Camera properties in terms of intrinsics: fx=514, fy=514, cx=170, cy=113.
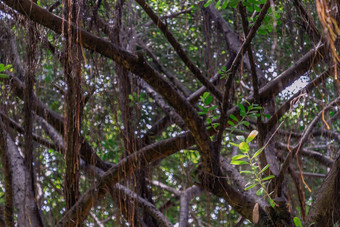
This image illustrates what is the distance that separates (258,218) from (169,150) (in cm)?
66

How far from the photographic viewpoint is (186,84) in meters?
4.80

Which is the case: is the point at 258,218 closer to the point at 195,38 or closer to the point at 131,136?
the point at 131,136

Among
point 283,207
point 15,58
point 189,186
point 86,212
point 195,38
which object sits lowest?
point 283,207

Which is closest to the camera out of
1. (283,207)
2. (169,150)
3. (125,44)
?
(283,207)

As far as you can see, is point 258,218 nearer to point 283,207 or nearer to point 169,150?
point 283,207

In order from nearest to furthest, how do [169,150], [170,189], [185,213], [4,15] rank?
[4,15]
[169,150]
[185,213]
[170,189]

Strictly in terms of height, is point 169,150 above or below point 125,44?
below

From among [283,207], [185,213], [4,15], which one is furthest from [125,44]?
[283,207]

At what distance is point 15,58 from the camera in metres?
3.12

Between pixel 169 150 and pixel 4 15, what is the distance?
3.80 feet

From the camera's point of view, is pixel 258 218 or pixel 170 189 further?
pixel 170 189

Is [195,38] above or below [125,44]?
→ above

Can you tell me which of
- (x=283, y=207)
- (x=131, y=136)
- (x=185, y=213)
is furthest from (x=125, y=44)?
(x=283, y=207)

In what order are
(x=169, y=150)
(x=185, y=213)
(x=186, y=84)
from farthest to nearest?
1. (x=186, y=84)
2. (x=185, y=213)
3. (x=169, y=150)
